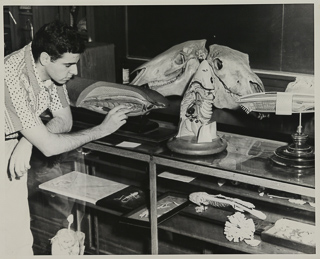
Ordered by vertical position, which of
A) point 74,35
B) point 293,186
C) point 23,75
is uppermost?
point 74,35

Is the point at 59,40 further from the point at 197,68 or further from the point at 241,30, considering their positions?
the point at 241,30

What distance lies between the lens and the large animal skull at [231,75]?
2.52 meters

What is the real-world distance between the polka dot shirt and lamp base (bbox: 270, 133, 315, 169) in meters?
1.06

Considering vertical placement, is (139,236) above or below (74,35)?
below

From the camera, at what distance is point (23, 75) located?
97.2 inches

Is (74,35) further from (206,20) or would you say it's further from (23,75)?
(206,20)

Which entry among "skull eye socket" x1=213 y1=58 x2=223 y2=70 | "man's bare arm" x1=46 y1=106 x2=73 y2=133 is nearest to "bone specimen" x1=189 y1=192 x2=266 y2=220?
"skull eye socket" x1=213 y1=58 x2=223 y2=70

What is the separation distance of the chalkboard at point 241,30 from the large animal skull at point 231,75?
361 mm

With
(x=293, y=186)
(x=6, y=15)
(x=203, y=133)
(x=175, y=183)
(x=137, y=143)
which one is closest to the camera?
(x=293, y=186)

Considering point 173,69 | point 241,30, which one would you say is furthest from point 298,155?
point 241,30

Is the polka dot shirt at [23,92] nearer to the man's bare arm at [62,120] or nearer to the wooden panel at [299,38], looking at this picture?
the man's bare arm at [62,120]

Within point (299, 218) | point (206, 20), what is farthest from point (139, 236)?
point (206, 20)

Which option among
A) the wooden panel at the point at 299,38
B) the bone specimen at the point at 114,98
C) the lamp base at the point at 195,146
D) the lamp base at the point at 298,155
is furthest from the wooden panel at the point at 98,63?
the lamp base at the point at 298,155

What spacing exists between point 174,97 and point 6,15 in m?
2.58
